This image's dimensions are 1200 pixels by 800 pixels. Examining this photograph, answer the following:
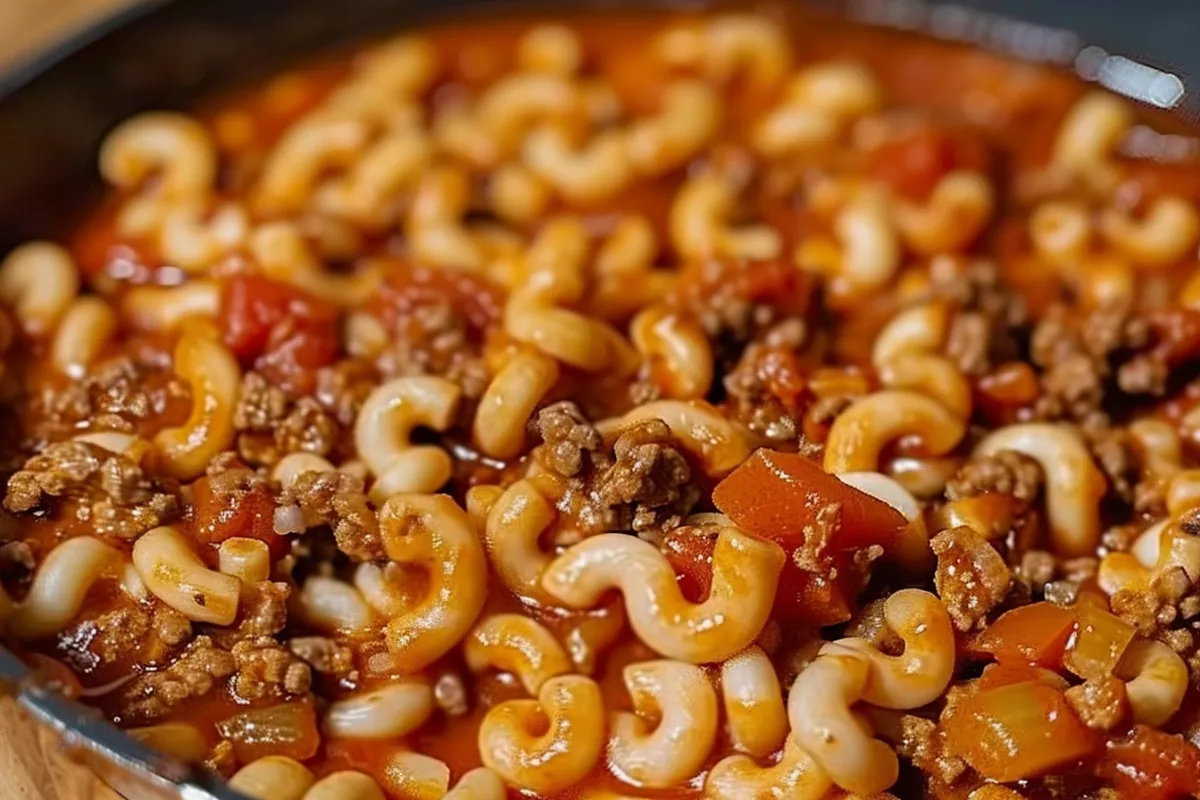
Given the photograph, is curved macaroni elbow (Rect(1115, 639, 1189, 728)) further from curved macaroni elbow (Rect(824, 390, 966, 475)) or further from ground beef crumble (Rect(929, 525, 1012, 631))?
curved macaroni elbow (Rect(824, 390, 966, 475))

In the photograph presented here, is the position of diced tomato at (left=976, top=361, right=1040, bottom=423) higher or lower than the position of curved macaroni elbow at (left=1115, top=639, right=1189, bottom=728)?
higher

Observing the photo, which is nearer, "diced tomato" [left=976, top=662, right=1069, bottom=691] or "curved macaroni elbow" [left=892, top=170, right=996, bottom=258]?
"diced tomato" [left=976, top=662, right=1069, bottom=691]

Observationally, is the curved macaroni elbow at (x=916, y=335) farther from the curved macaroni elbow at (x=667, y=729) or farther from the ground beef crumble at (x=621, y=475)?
the curved macaroni elbow at (x=667, y=729)

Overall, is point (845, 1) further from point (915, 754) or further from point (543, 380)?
point (915, 754)

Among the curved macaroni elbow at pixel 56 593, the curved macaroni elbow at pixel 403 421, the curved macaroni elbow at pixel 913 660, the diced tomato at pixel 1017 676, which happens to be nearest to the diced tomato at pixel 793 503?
the curved macaroni elbow at pixel 913 660

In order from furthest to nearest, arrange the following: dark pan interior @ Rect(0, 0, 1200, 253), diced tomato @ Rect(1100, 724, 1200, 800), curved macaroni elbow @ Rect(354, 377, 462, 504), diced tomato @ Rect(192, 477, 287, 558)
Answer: dark pan interior @ Rect(0, 0, 1200, 253) < curved macaroni elbow @ Rect(354, 377, 462, 504) < diced tomato @ Rect(192, 477, 287, 558) < diced tomato @ Rect(1100, 724, 1200, 800)

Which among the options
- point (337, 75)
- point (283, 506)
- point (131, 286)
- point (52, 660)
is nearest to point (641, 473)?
point (283, 506)

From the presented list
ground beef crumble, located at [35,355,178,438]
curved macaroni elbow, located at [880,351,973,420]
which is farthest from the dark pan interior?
curved macaroni elbow, located at [880,351,973,420]

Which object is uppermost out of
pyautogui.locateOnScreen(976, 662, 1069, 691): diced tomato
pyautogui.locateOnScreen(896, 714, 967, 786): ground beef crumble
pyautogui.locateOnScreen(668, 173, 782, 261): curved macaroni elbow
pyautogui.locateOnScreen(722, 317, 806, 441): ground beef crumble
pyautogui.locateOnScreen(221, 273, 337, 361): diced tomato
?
pyautogui.locateOnScreen(221, 273, 337, 361): diced tomato
